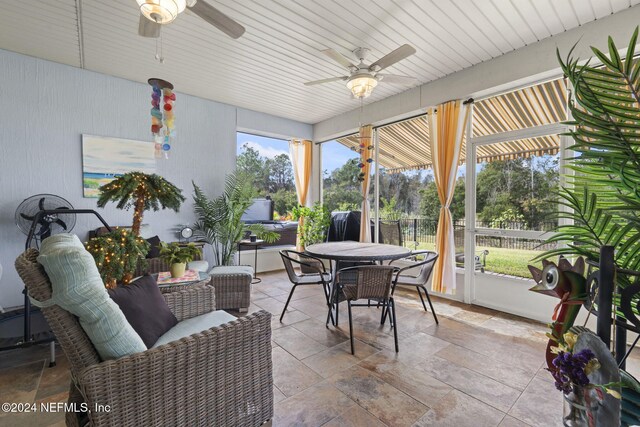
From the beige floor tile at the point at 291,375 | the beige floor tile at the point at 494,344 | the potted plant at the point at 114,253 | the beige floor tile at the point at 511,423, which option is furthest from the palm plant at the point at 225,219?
the beige floor tile at the point at 511,423

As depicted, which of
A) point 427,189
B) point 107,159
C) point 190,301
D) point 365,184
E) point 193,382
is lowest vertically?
point 193,382

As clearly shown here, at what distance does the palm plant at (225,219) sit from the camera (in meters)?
4.36

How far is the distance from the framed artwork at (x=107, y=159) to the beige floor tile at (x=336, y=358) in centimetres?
339

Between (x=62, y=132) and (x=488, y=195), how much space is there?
5195 millimetres

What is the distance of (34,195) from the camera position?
128 inches

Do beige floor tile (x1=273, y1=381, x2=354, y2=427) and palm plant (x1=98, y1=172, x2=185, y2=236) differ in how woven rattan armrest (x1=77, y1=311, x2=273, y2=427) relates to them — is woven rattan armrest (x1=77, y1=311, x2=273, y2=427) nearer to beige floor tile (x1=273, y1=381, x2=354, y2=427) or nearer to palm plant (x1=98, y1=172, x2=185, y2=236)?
beige floor tile (x1=273, y1=381, x2=354, y2=427)

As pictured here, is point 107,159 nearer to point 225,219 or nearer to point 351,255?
point 225,219

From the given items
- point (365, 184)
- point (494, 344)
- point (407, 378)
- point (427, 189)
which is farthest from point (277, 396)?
point (365, 184)

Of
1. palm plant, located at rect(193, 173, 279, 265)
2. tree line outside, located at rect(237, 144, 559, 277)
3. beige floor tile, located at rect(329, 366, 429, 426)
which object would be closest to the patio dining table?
beige floor tile, located at rect(329, 366, 429, 426)

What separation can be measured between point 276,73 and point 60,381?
3619 millimetres

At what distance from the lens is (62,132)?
3.45 meters

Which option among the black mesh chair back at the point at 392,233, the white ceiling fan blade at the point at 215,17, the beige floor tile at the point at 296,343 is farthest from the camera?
the black mesh chair back at the point at 392,233

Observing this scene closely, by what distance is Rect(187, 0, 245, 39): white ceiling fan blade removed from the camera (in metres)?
1.78

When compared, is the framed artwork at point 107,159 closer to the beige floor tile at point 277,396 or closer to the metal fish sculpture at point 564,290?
the beige floor tile at point 277,396
